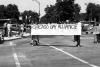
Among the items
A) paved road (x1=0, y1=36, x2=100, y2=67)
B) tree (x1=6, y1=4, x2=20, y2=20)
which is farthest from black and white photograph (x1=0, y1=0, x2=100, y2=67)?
tree (x1=6, y1=4, x2=20, y2=20)

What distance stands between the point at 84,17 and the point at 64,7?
82695mm

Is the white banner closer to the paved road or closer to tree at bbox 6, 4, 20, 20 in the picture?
the paved road

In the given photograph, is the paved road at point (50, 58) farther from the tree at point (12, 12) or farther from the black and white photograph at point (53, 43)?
the tree at point (12, 12)

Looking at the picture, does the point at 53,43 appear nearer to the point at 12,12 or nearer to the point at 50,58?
the point at 50,58

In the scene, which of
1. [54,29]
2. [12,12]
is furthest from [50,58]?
[12,12]

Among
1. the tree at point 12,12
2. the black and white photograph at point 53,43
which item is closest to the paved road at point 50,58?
the black and white photograph at point 53,43

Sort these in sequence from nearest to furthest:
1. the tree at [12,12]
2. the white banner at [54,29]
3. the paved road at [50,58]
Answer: the paved road at [50,58] → the white banner at [54,29] → the tree at [12,12]

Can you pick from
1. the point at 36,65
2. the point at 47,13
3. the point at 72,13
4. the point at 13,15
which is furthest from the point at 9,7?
the point at 36,65

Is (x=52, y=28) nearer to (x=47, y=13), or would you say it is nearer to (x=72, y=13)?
(x=72, y=13)

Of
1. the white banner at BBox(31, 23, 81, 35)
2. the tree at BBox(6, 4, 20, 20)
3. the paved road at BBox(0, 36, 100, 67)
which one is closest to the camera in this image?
the paved road at BBox(0, 36, 100, 67)

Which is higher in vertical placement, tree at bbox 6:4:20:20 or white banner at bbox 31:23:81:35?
tree at bbox 6:4:20:20

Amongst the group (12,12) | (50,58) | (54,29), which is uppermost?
(12,12)

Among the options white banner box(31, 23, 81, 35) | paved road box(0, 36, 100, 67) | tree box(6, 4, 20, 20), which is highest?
tree box(6, 4, 20, 20)

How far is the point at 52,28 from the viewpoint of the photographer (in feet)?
91.7
